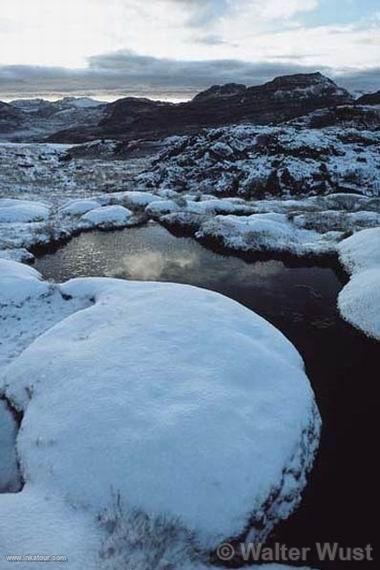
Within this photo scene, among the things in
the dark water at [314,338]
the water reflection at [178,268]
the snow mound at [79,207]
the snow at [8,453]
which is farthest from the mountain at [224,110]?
the snow at [8,453]

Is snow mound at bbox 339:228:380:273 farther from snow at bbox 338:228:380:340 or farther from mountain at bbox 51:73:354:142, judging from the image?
mountain at bbox 51:73:354:142

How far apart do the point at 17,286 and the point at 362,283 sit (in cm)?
1625

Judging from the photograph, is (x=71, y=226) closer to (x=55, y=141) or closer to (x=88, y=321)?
(x=88, y=321)

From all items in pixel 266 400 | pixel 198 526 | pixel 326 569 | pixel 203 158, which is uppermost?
pixel 203 158

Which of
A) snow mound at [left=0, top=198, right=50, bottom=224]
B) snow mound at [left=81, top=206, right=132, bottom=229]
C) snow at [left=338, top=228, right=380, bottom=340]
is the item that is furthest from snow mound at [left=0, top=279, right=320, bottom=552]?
snow mound at [left=0, top=198, right=50, bottom=224]

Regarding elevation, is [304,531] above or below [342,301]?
below

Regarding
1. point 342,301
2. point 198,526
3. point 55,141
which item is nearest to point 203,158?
point 342,301

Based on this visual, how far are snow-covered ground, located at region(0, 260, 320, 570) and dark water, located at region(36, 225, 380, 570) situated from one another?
0.69 meters

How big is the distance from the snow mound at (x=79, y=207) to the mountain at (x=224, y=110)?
272 ft

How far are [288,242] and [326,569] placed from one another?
2141 centimetres

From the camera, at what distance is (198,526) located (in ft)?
31.3

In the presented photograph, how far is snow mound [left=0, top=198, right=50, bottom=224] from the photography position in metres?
33.9

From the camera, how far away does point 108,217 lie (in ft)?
114

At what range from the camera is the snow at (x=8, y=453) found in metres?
11.1
